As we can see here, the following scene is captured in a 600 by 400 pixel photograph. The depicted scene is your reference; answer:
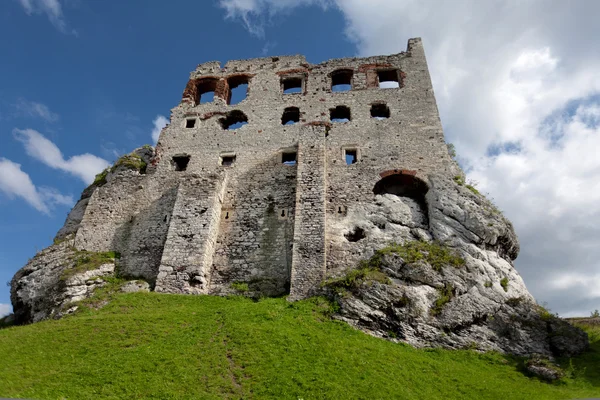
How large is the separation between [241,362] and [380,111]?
1561 centimetres

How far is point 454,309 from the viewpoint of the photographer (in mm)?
13984

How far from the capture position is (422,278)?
1463 centimetres

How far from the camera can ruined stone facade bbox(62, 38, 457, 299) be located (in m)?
16.8

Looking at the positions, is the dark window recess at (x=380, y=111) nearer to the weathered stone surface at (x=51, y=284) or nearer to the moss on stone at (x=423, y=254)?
the moss on stone at (x=423, y=254)

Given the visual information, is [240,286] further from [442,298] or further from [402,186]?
[402,186]

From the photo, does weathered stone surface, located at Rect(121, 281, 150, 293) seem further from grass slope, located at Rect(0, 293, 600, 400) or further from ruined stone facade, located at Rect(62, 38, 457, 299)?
grass slope, located at Rect(0, 293, 600, 400)

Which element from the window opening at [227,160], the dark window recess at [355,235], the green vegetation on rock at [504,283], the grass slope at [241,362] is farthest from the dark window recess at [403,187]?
the window opening at [227,160]

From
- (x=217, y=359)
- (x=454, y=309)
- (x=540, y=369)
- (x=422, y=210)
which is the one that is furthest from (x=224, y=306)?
(x=540, y=369)

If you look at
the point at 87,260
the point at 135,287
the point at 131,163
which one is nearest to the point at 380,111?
the point at 131,163

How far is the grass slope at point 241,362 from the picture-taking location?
9398mm

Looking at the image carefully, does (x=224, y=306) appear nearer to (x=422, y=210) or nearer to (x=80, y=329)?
(x=80, y=329)

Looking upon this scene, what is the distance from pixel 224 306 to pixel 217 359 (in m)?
4.17

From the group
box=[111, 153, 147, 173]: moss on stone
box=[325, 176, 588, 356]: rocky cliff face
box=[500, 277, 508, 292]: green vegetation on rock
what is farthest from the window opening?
box=[500, 277, 508, 292]: green vegetation on rock

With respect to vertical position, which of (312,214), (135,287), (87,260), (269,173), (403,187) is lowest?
(135,287)
